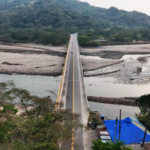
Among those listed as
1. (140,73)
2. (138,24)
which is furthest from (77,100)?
(138,24)

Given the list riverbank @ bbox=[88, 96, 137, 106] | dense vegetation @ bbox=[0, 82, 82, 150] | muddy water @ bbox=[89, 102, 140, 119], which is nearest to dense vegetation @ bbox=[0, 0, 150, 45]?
riverbank @ bbox=[88, 96, 137, 106]

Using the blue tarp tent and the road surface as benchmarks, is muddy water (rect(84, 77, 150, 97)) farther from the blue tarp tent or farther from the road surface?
the blue tarp tent

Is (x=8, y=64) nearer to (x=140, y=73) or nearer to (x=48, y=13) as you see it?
(x=140, y=73)

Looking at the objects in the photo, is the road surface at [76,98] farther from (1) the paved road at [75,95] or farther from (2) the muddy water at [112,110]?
(2) the muddy water at [112,110]

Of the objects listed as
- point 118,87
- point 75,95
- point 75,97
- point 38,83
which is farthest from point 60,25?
point 75,97

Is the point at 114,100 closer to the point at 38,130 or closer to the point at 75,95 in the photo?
the point at 75,95
